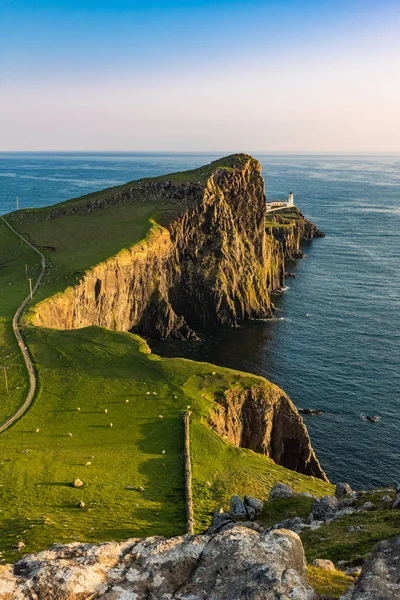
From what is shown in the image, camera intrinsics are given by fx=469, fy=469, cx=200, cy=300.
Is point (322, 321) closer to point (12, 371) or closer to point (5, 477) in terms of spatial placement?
point (12, 371)

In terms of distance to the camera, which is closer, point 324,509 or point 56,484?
point 324,509

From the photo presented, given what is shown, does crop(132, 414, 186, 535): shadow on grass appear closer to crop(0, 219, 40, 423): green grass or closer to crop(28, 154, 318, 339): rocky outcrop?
crop(0, 219, 40, 423): green grass

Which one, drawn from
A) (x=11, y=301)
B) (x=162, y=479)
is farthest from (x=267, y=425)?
(x=11, y=301)

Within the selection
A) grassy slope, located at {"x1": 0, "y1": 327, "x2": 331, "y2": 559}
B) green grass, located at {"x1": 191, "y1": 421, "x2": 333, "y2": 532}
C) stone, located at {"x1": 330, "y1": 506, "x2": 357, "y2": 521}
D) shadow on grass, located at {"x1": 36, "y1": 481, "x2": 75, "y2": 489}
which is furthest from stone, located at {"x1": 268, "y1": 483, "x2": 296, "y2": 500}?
shadow on grass, located at {"x1": 36, "y1": 481, "x2": 75, "y2": 489}

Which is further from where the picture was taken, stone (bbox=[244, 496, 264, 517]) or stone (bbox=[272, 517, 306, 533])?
stone (bbox=[244, 496, 264, 517])

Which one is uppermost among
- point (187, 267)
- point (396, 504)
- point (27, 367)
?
point (187, 267)

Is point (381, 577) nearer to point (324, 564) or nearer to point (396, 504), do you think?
point (324, 564)

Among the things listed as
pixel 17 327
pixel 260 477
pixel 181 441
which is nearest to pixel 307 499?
pixel 260 477
